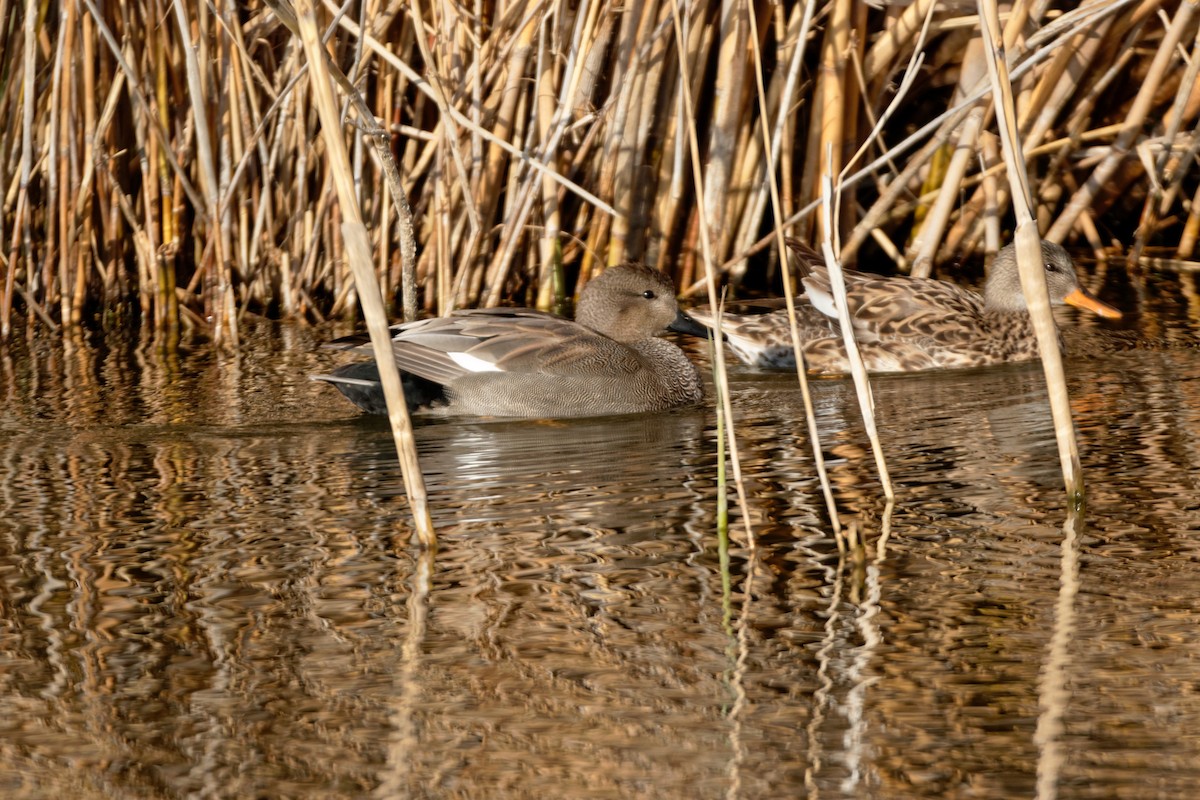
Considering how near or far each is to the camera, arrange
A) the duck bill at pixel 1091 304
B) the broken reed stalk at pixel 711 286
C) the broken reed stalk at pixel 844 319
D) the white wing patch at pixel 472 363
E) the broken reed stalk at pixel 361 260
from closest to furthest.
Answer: the broken reed stalk at pixel 361 260 < the broken reed stalk at pixel 711 286 < the broken reed stalk at pixel 844 319 < the white wing patch at pixel 472 363 < the duck bill at pixel 1091 304

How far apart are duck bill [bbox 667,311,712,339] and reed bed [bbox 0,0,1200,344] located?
2.54 ft

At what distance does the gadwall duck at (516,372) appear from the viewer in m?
6.04

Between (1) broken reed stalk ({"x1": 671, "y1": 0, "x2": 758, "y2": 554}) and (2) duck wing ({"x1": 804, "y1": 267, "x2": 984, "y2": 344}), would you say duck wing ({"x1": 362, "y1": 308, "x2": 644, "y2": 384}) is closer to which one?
(2) duck wing ({"x1": 804, "y1": 267, "x2": 984, "y2": 344})

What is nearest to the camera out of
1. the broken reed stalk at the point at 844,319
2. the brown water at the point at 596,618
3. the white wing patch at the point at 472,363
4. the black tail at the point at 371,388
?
the brown water at the point at 596,618

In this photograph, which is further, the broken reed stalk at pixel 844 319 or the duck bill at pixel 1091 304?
the duck bill at pixel 1091 304

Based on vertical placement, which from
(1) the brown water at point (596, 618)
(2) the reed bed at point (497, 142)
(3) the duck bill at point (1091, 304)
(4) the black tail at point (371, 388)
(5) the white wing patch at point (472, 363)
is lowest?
(1) the brown water at point (596, 618)

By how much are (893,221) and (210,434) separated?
443cm

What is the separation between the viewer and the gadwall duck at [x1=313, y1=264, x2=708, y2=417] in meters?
6.04

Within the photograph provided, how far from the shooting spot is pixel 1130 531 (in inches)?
159

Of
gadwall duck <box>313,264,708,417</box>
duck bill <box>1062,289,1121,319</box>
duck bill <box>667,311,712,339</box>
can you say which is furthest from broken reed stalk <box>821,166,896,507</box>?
duck bill <box>1062,289,1121,319</box>

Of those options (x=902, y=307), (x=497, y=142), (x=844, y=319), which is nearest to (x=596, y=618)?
(x=844, y=319)

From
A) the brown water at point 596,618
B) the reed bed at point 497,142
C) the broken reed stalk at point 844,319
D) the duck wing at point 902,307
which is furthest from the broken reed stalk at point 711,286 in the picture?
the duck wing at point 902,307

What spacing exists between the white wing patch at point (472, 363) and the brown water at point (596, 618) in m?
0.43

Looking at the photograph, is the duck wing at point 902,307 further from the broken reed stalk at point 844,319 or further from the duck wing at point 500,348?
the broken reed stalk at point 844,319
